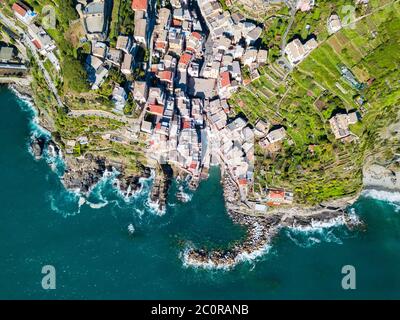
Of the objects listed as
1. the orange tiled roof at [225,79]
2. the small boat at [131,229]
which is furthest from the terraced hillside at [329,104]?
the small boat at [131,229]

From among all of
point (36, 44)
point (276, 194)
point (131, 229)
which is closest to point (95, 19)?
point (36, 44)

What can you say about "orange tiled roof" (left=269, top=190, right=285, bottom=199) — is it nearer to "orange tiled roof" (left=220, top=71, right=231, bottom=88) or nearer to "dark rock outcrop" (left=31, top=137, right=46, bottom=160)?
"orange tiled roof" (left=220, top=71, right=231, bottom=88)

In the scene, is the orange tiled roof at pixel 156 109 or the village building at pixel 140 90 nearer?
the village building at pixel 140 90

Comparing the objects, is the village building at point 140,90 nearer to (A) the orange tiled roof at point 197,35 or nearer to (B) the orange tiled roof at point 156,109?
(B) the orange tiled roof at point 156,109

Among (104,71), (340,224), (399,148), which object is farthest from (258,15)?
(340,224)

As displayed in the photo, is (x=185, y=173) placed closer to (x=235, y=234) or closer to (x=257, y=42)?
(x=235, y=234)

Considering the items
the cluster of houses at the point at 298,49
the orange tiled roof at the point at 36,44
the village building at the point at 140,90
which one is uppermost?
the orange tiled roof at the point at 36,44

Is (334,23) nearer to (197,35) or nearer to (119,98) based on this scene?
(197,35)
